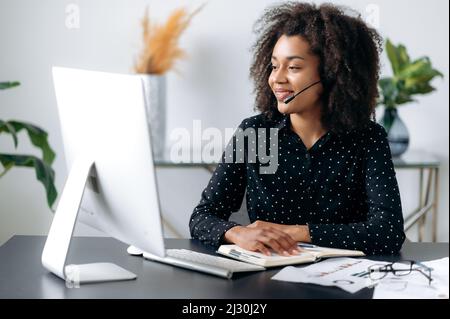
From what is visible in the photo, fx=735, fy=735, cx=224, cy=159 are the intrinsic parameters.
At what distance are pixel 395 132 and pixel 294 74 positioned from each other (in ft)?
4.09

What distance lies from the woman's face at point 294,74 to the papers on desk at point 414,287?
2.11ft

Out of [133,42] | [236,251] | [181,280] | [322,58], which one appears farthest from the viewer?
[133,42]

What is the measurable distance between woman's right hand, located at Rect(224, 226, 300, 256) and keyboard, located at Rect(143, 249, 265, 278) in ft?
0.27

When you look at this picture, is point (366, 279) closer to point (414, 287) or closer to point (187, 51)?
point (414, 287)

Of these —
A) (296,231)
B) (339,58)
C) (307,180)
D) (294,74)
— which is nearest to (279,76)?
(294,74)

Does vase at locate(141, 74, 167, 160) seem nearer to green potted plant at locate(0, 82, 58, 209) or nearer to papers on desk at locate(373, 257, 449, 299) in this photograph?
green potted plant at locate(0, 82, 58, 209)

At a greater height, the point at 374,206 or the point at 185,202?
the point at 374,206

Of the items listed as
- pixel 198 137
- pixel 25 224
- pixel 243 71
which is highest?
pixel 243 71

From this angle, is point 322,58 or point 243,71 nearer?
point 322,58

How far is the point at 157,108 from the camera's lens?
3.14 meters

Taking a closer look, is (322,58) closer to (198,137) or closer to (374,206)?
(374,206)
